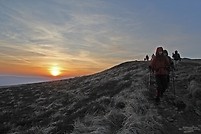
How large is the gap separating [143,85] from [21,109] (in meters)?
A: 11.9

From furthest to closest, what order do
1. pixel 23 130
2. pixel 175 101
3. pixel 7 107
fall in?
pixel 7 107, pixel 23 130, pixel 175 101

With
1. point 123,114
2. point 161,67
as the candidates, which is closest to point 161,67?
point 161,67

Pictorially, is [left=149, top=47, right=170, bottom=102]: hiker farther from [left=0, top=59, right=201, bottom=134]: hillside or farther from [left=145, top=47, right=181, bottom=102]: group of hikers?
[left=0, top=59, right=201, bottom=134]: hillside

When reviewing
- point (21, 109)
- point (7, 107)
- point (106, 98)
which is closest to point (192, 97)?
point (106, 98)

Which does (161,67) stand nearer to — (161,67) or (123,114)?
(161,67)

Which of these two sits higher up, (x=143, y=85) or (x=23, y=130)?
(x=143, y=85)

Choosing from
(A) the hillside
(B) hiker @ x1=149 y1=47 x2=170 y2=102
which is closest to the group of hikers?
(B) hiker @ x1=149 y1=47 x2=170 y2=102

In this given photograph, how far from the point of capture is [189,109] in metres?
17.0

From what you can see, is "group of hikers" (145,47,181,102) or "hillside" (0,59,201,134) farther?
"group of hikers" (145,47,181,102)

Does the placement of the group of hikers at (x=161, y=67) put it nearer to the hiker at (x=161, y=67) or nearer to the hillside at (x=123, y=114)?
the hiker at (x=161, y=67)

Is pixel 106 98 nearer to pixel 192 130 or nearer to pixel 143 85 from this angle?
pixel 143 85

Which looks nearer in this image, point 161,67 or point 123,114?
point 123,114

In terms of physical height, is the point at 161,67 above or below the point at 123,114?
above

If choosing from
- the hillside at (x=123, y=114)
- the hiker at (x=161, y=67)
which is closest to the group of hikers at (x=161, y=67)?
the hiker at (x=161, y=67)
